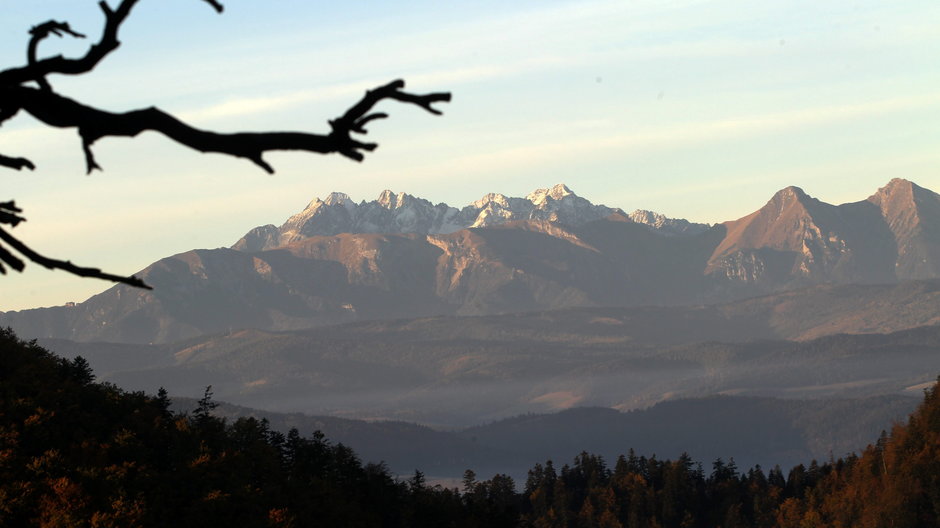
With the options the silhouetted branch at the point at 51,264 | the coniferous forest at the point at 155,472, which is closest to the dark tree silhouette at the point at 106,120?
the silhouetted branch at the point at 51,264

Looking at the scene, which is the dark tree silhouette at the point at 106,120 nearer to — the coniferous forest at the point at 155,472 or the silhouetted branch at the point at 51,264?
the silhouetted branch at the point at 51,264

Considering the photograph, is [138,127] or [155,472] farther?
[155,472]

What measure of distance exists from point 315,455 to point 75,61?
17403cm

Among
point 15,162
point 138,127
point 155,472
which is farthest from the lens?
point 155,472

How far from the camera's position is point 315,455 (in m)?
186

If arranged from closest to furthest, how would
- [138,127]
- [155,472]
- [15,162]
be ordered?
[138,127]
[15,162]
[155,472]

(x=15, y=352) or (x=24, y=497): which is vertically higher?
(x=15, y=352)

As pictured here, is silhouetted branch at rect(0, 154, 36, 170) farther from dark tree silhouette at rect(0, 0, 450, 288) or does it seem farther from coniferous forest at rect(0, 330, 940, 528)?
coniferous forest at rect(0, 330, 940, 528)

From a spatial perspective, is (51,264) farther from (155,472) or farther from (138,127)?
(155,472)

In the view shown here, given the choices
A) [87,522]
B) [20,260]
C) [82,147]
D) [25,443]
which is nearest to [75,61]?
[82,147]

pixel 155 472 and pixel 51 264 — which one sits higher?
pixel 51 264

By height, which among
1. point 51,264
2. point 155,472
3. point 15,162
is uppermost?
point 15,162

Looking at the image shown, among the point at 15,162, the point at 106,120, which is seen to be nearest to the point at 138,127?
the point at 106,120

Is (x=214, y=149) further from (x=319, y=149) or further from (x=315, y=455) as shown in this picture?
(x=315, y=455)
